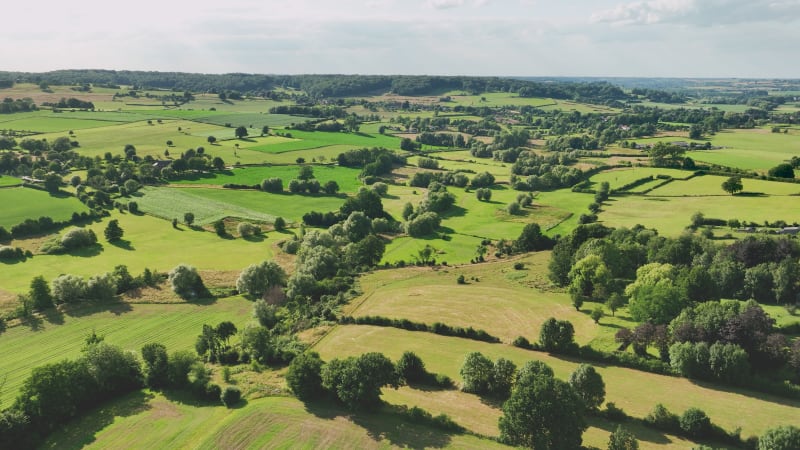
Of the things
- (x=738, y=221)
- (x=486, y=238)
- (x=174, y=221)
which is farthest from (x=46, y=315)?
(x=738, y=221)

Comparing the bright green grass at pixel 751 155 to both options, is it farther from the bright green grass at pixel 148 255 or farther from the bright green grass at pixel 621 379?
the bright green grass at pixel 148 255

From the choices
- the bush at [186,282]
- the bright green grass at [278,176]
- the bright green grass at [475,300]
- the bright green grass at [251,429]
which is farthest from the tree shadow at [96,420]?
the bright green grass at [278,176]

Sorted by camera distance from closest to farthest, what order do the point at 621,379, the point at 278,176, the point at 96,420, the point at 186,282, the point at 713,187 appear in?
1. the point at 96,420
2. the point at 621,379
3. the point at 186,282
4. the point at 713,187
5. the point at 278,176

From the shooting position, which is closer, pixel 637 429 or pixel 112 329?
pixel 637 429

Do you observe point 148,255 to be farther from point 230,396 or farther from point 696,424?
point 696,424

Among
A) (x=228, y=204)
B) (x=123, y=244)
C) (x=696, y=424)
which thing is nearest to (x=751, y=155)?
(x=696, y=424)

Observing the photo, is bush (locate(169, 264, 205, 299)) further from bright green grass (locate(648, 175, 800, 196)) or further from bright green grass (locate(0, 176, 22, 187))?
bright green grass (locate(648, 175, 800, 196))
